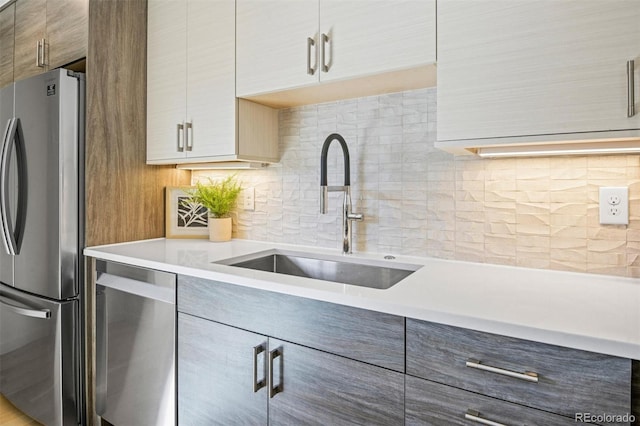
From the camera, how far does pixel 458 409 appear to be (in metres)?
0.95

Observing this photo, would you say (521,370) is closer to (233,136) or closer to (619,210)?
(619,210)

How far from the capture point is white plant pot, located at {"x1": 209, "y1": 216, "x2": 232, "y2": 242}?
85.2 inches

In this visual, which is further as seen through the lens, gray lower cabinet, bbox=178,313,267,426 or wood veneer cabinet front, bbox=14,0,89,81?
wood veneer cabinet front, bbox=14,0,89,81

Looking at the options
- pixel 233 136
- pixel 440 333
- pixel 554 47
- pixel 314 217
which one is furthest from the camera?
pixel 314 217

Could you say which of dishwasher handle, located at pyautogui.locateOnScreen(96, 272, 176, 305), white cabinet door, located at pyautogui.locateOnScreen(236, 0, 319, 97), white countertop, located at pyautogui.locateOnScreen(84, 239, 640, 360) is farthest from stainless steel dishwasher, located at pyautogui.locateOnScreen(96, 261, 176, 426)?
white cabinet door, located at pyautogui.locateOnScreen(236, 0, 319, 97)

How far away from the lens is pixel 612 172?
4.25 ft

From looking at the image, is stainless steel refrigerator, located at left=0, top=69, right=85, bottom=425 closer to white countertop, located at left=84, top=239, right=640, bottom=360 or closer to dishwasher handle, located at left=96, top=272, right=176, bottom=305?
dishwasher handle, located at left=96, top=272, right=176, bottom=305

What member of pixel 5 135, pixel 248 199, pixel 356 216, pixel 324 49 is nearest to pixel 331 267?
pixel 356 216

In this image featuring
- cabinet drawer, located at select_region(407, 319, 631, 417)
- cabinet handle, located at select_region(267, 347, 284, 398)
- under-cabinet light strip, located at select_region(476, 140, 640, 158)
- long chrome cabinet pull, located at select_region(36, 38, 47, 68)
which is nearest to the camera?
cabinet drawer, located at select_region(407, 319, 631, 417)

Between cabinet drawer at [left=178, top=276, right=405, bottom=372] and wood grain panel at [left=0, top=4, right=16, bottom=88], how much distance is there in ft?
7.00

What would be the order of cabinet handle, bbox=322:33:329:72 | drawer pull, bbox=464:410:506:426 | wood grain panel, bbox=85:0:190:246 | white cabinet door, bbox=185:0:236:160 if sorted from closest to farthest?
drawer pull, bbox=464:410:506:426, cabinet handle, bbox=322:33:329:72, white cabinet door, bbox=185:0:236:160, wood grain panel, bbox=85:0:190:246

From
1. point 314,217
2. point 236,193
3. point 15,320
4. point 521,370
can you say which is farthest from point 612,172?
point 15,320

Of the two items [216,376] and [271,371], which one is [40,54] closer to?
[216,376]

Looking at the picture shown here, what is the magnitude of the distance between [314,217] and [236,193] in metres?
0.51
